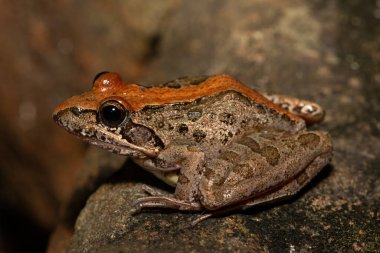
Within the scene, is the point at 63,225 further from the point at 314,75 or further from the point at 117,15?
the point at 117,15

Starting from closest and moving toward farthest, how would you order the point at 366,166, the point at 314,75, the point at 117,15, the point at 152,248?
the point at 152,248
the point at 366,166
the point at 314,75
the point at 117,15

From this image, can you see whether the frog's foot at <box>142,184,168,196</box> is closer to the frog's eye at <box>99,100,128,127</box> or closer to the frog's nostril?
the frog's eye at <box>99,100,128,127</box>

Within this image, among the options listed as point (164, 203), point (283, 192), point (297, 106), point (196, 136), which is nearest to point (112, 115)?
point (196, 136)

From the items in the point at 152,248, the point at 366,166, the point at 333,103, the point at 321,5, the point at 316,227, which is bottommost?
the point at 152,248

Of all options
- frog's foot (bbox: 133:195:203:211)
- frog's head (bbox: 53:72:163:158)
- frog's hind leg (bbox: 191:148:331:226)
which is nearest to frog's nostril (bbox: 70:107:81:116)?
frog's head (bbox: 53:72:163:158)

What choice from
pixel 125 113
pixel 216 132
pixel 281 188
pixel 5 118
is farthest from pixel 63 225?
A: pixel 5 118

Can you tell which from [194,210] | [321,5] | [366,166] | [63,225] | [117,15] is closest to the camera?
[194,210]
